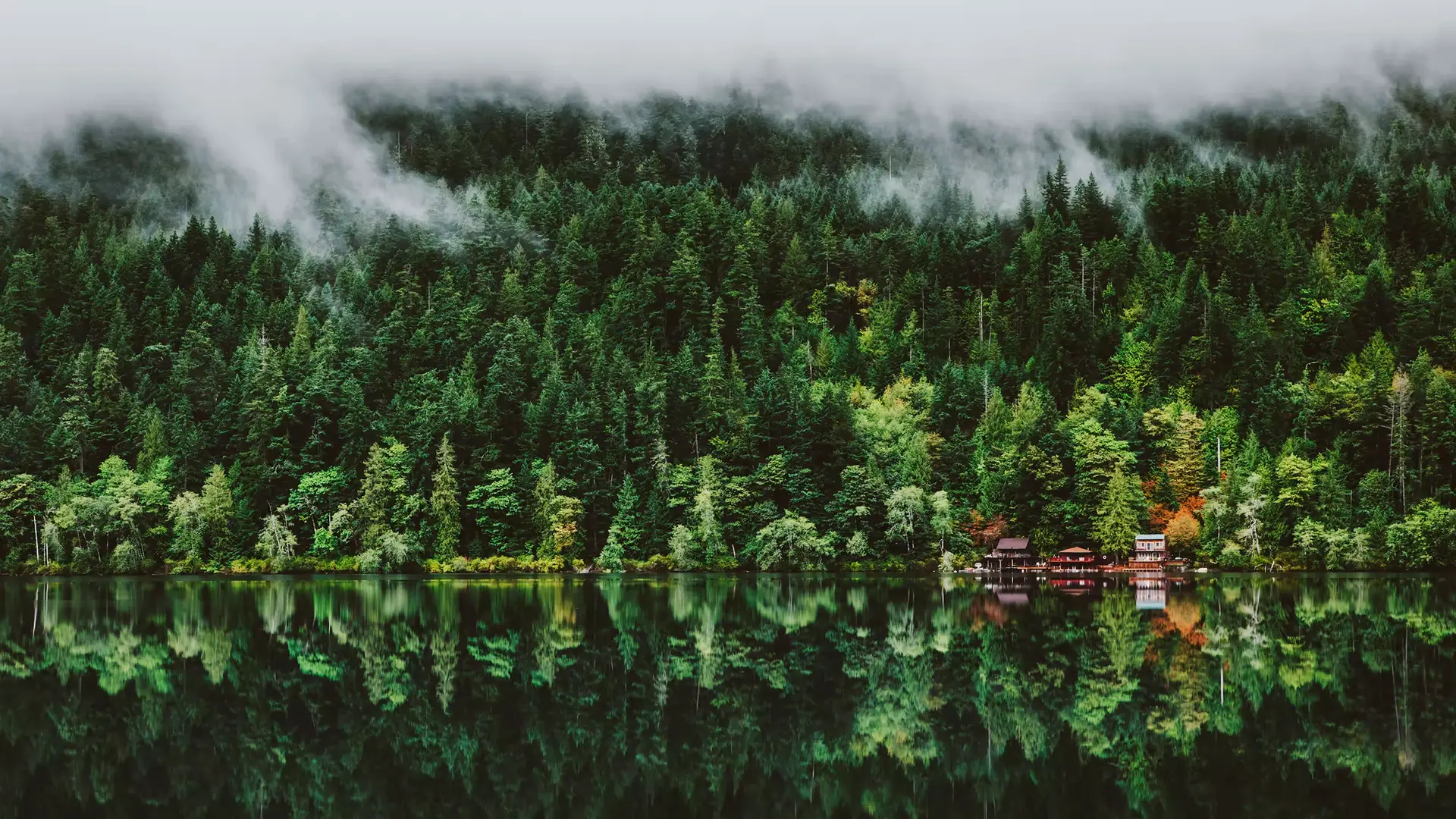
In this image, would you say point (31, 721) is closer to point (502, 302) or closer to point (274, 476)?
point (274, 476)

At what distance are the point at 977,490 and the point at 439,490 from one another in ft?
137

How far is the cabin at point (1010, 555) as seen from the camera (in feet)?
320

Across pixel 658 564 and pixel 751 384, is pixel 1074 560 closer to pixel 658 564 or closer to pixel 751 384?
pixel 658 564

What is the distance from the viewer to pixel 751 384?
128 m

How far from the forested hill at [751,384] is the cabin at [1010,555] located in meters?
2.18

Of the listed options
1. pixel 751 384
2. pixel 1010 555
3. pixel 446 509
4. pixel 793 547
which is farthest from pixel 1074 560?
pixel 446 509

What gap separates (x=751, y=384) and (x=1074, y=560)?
133ft

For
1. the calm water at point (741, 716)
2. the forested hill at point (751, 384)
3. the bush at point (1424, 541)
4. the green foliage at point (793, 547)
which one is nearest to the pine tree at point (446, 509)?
the forested hill at point (751, 384)

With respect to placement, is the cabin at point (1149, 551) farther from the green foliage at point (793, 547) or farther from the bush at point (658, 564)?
the bush at point (658, 564)

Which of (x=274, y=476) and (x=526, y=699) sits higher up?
(x=274, y=476)

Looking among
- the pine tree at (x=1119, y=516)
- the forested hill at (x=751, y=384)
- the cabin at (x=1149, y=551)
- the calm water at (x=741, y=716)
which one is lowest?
the calm water at (x=741, y=716)

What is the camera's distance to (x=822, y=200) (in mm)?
176125

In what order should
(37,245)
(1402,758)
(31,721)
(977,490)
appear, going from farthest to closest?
(37,245) < (977,490) < (31,721) < (1402,758)

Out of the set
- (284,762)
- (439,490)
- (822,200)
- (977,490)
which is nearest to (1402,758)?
(284,762)
